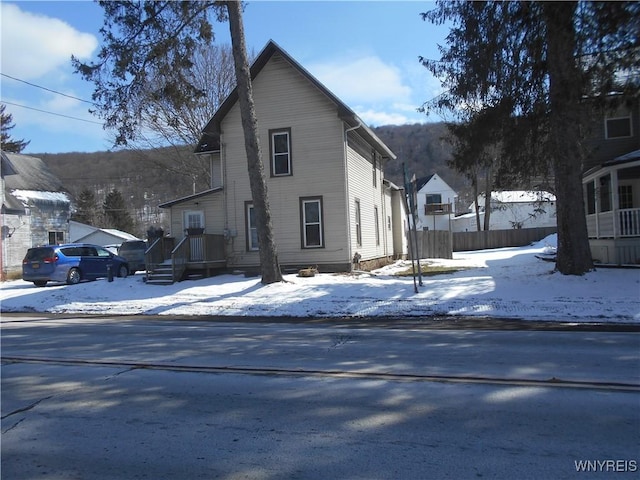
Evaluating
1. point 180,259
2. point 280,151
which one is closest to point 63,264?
point 180,259

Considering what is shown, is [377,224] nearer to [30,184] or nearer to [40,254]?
[40,254]

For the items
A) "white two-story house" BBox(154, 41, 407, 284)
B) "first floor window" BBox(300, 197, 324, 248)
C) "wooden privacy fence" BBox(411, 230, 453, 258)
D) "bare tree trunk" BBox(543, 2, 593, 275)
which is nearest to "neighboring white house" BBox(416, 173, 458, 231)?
"wooden privacy fence" BBox(411, 230, 453, 258)

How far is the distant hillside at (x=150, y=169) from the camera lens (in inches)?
1417

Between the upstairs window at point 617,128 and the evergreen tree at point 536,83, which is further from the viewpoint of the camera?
the upstairs window at point 617,128

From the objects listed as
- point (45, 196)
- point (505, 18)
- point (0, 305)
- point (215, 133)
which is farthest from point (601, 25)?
point (45, 196)

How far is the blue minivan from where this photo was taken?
20.5 m

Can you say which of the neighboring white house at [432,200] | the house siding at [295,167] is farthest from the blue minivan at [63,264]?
the neighboring white house at [432,200]

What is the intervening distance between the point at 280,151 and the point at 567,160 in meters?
10.7

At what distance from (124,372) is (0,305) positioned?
12.5 metres

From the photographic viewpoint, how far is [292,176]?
67.0ft

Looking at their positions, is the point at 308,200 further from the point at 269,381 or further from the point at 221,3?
the point at 269,381

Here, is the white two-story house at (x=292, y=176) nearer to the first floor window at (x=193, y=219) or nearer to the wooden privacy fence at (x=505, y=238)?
the first floor window at (x=193, y=219)

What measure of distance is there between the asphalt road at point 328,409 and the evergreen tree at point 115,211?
66.1m

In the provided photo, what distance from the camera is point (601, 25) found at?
1057cm
